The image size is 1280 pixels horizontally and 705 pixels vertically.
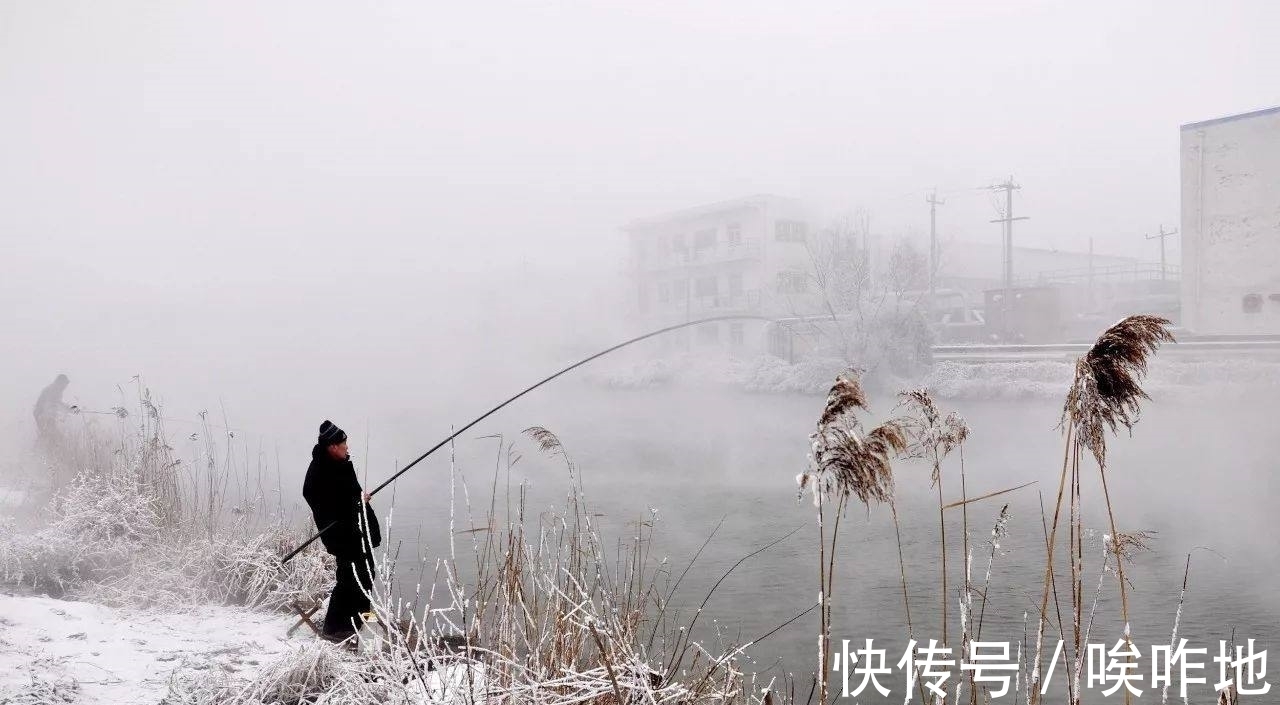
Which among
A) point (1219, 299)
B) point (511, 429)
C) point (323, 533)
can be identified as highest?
point (1219, 299)

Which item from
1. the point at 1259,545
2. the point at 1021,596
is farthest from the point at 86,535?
the point at 1259,545

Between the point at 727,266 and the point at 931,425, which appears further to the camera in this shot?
the point at 727,266

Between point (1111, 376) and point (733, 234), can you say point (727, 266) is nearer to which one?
point (733, 234)

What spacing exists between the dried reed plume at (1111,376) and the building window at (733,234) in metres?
40.0

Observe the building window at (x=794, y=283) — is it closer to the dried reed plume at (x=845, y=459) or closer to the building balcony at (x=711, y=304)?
the building balcony at (x=711, y=304)

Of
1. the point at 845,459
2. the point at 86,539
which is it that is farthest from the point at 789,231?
the point at 845,459

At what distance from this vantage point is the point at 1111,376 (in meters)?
2.26

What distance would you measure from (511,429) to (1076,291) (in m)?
41.9

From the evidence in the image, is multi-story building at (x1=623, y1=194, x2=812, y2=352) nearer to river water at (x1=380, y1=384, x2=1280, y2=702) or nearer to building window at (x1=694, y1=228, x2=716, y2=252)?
building window at (x1=694, y1=228, x2=716, y2=252)

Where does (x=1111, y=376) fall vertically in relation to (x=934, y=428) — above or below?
above

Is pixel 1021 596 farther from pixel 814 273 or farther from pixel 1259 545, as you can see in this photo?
pixel 814 273

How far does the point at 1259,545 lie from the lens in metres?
11.0

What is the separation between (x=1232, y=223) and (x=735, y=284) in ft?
73.0

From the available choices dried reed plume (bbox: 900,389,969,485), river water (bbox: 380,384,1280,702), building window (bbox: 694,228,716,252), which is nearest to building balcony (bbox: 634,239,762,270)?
building window (bbox: 694,228,716,252)
